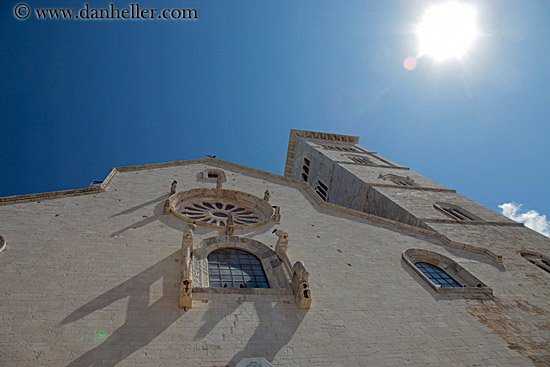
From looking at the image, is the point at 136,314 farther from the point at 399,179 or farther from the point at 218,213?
the point at 399,179

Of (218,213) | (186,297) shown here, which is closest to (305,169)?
(218,213)

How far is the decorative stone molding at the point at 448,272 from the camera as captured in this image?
9620 millimetres

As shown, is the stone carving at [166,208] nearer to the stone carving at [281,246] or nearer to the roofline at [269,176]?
the roofline at [269,176]

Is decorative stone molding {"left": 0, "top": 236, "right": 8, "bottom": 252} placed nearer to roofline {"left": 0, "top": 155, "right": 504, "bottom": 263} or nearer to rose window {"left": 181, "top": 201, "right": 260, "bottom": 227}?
roofline {"left": 0, "top": 155, "right": 504, "bottom": 263}

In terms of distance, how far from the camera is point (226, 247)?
1012cm

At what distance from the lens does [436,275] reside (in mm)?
10883

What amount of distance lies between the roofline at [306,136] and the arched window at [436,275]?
22480 millimetres

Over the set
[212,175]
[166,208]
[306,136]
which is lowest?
[166,208]

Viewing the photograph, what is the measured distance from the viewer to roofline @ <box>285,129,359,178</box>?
32781mm

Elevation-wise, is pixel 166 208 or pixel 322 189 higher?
pixel 322 189

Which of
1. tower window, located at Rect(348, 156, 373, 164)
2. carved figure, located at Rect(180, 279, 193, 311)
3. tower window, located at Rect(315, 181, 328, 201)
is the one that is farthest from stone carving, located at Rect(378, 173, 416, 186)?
carved figure, located at Rect(180, 279, 193, 311)

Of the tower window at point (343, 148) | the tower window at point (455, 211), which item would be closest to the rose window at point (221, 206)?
the tower window at point (455, 211)

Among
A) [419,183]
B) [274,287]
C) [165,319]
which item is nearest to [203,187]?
[274,287]

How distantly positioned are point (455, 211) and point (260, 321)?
14.6m
